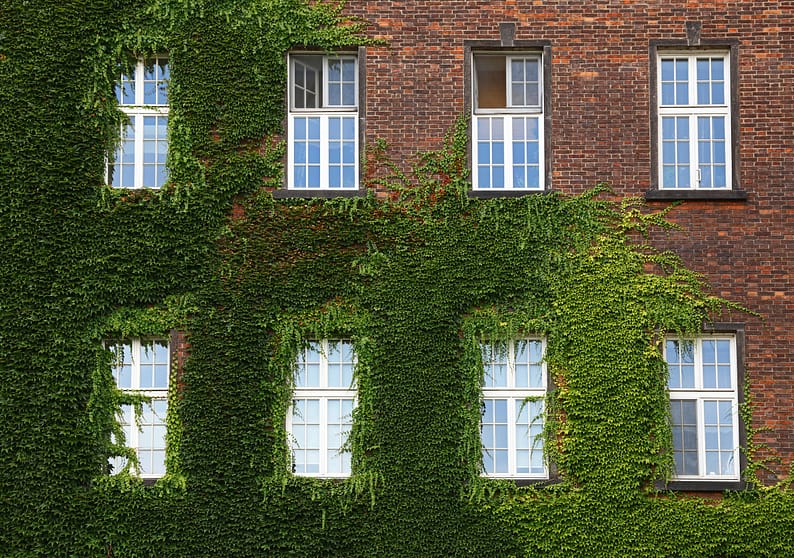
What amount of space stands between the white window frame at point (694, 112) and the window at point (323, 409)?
16.3 ft

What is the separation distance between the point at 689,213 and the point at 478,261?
9.58ft

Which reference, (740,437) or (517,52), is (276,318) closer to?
(517,52)

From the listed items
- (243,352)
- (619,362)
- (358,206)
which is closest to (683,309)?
(619,362)

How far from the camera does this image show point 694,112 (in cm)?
1780

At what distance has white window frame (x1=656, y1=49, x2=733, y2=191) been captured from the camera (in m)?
17.7

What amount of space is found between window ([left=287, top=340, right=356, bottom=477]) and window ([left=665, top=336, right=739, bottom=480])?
14.0ft

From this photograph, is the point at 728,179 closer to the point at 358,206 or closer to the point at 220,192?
the point at 358,206

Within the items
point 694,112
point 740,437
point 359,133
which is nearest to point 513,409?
point 740,437

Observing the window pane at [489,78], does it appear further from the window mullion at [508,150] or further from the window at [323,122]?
the window at [323,122]

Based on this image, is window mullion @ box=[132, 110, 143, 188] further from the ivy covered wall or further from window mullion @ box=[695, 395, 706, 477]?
window mullion @ box=[695, 395, 706, 477]

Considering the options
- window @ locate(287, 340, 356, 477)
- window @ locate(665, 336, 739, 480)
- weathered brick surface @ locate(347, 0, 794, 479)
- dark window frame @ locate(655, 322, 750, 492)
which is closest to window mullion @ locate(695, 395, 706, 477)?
window @ locate(665, 336, 739, 480)

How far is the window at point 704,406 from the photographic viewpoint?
1700 centimetres

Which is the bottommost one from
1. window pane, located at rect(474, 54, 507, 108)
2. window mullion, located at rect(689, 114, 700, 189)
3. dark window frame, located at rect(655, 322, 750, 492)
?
dark window frame, located at rect(655, 322, 750, 492)

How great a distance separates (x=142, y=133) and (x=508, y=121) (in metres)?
5.00
